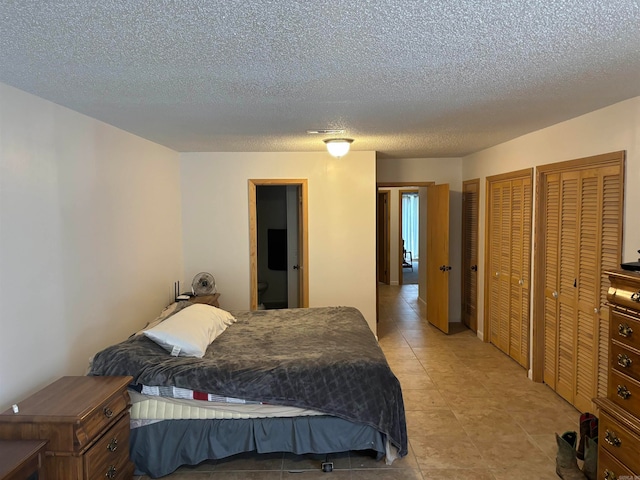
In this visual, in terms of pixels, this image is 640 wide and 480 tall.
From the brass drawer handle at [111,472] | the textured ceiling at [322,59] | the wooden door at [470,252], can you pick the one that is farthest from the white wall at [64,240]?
the wooden door at [470,252]

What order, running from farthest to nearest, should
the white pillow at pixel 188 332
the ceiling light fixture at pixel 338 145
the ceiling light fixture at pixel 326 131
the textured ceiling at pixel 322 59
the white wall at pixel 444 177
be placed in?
1. the white wall at pixel 444 177
2. the ceiling light fixture at pixel 338 145
3. the ceiling light fixture at pixel 326 131
4. the white pillow at pixel 188 332
5. the textured ceiling at pixel 322 59

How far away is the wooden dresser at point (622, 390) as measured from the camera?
2260 millimetres


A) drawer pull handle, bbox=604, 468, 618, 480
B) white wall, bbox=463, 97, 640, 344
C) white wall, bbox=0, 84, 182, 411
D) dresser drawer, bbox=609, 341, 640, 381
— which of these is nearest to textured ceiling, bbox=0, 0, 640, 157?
white wall, bbox=463, 97, 640, 344

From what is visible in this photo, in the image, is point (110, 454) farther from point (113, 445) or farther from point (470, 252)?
point (470, 252)

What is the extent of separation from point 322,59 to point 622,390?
7.33 feet

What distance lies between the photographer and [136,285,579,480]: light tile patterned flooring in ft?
9.61

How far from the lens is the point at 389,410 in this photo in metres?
2.92

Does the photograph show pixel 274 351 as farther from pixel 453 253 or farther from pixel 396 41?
pixel 453 253

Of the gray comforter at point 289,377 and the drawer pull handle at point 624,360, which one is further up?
the drawer pull handle at point 624,360

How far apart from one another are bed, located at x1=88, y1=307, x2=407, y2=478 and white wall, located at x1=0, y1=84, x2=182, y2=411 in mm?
382

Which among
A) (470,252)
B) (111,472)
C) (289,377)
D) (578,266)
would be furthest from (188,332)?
(470,252)

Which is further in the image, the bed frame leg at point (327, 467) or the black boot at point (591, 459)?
the bed frame leg at point (327, 467)

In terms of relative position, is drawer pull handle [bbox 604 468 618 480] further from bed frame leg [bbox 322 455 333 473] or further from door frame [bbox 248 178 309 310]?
door frame [bbox 248 178 309 310]

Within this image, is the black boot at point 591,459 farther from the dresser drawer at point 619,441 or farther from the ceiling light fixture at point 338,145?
the ceiling light fixture at point 338,145
